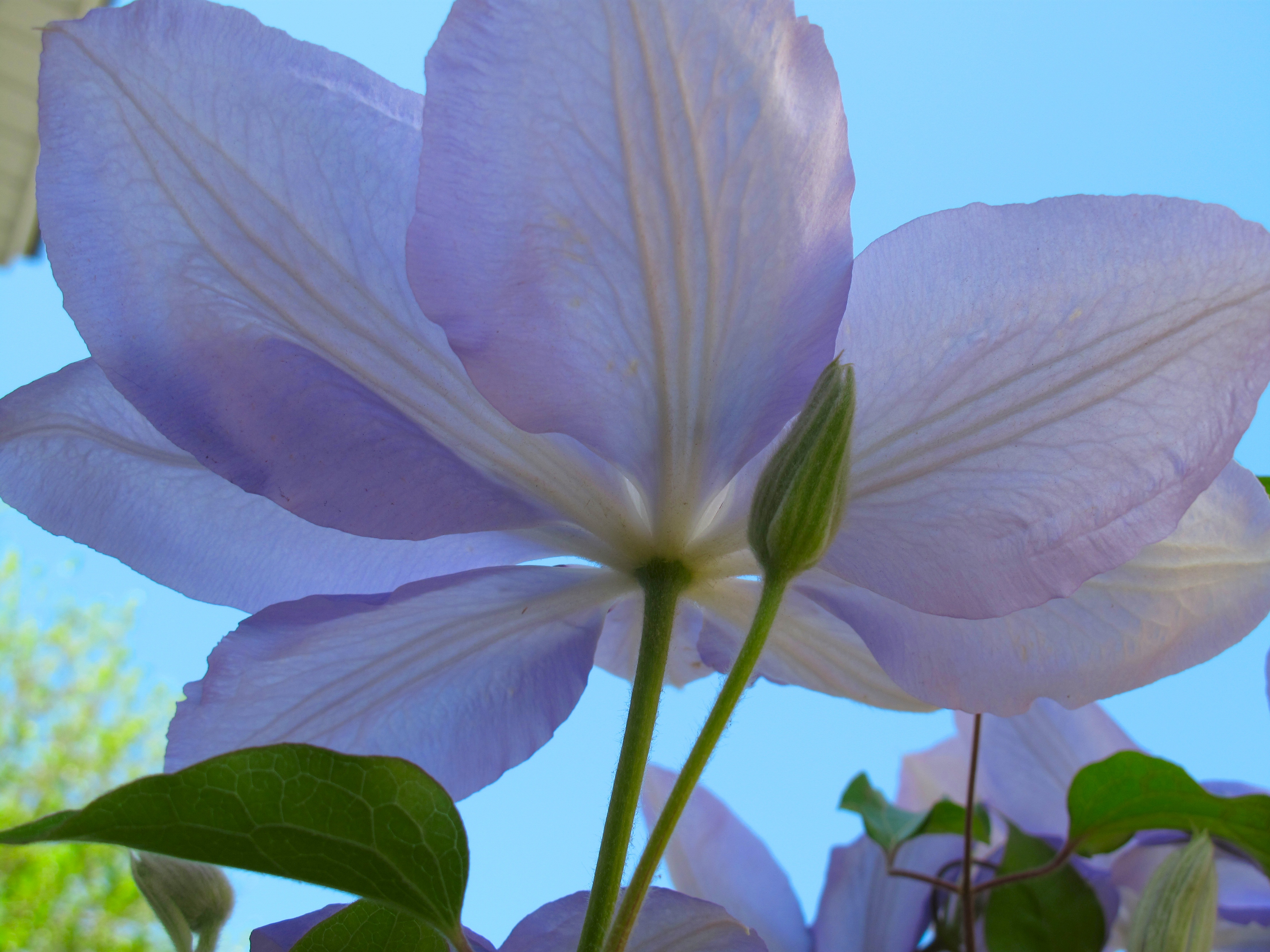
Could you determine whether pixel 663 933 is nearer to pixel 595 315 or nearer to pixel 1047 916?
pixel 595 315

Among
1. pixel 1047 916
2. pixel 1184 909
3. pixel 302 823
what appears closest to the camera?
pixel 302 823

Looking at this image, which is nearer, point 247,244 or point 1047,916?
point 247,244

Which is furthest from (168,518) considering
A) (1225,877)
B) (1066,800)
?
(1225,877)

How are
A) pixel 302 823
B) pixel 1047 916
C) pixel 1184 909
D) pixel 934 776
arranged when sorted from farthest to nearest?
1. pixel 934 776
2. pixel 1047 916
3. pixel 1184 909
4. pixel 302 823

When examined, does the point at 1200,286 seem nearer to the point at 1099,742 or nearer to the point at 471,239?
the point at 471,239

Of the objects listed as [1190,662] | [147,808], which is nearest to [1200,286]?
[1190,662]

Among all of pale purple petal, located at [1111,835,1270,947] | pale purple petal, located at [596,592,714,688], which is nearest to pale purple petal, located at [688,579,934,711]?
pale purple petal, located at [596,592,714,688]
